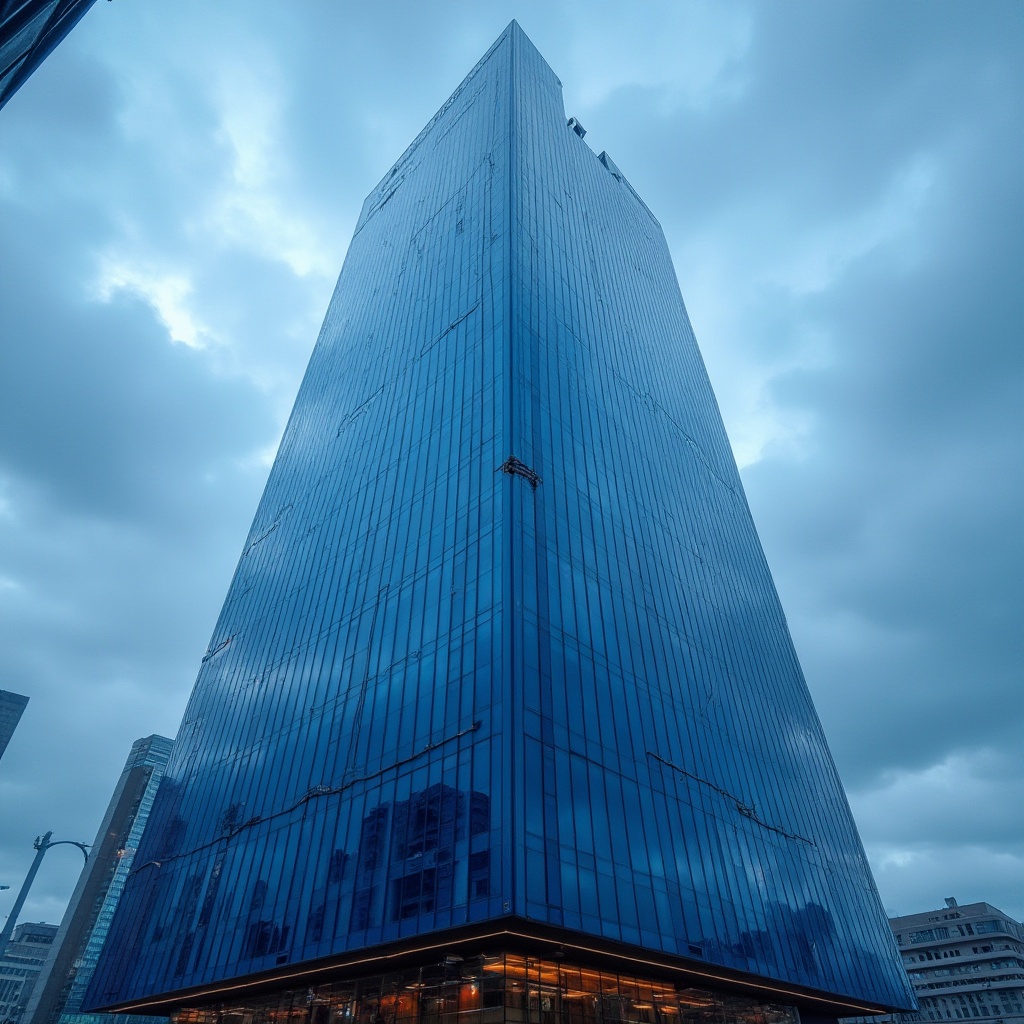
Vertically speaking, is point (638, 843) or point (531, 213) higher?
point (531, 213)

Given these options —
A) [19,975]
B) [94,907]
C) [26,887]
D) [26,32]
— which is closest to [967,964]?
[26,887]

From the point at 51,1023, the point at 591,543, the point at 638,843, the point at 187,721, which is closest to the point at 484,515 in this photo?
the point at 591,543

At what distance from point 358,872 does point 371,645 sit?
14449mm

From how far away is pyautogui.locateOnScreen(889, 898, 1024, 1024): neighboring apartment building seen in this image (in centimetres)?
10469

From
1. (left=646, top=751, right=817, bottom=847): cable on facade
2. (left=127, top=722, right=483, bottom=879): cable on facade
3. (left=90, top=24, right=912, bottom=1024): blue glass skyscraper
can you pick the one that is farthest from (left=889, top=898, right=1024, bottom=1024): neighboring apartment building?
(left=127, top=722, right=483, bottom=879): cable on facade

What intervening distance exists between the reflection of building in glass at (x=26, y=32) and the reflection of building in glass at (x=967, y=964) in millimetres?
146103

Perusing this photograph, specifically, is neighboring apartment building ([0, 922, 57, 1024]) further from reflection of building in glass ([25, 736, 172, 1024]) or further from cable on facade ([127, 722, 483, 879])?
cable on facade ([127, 722, 483, 879])

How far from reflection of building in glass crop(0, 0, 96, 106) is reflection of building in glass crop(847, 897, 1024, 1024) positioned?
146 metres

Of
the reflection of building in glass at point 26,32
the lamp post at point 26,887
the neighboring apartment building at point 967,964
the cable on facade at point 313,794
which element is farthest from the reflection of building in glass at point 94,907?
the reflection of building in glass at point 26,32

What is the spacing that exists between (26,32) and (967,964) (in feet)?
493

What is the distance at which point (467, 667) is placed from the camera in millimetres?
37062

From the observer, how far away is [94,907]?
17350cm

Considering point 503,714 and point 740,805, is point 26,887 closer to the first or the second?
point 503,714

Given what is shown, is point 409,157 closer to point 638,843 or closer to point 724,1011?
point 638,843
